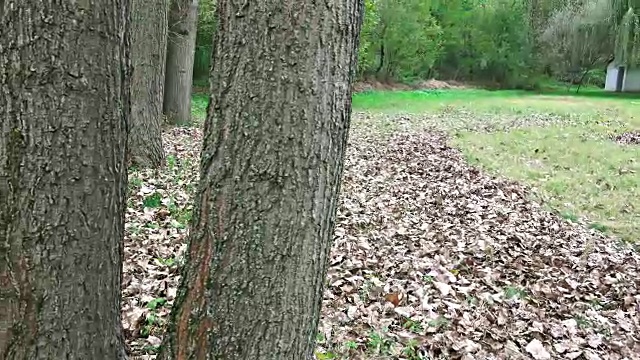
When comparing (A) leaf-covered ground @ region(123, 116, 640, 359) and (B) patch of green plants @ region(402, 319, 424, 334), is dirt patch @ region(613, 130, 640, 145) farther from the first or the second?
(B) patch of green plants @ region(402, 319, 424, 334)

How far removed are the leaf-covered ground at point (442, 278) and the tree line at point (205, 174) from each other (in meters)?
1.35

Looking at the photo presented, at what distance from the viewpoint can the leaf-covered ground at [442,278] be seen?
3967mm

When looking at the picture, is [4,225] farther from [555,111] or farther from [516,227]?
[555,111]

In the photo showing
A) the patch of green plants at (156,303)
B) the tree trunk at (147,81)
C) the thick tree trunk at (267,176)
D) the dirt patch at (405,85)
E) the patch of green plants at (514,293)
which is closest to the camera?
the thick tree trunk at (267,176)

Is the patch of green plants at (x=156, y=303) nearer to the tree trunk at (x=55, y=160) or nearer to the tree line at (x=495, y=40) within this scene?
the tree trunk at (x=55, y=160)

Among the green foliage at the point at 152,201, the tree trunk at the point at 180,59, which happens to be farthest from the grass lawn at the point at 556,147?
the tree trunk at the point at 180,59

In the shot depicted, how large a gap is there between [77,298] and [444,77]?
46970 mm

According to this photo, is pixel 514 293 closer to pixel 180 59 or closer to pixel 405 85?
pixel 180 59

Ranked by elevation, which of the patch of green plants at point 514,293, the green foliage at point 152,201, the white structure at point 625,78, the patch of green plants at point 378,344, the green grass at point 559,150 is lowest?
the patch of green plants at point 378,344

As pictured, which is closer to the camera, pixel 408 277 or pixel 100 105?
pixel 100 105

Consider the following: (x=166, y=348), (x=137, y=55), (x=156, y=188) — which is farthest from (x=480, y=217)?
Result: (x=166, y=348)

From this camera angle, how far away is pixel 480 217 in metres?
7.45

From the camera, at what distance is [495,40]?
45031mm

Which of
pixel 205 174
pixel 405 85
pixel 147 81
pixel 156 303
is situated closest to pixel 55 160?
pixel 205 174
